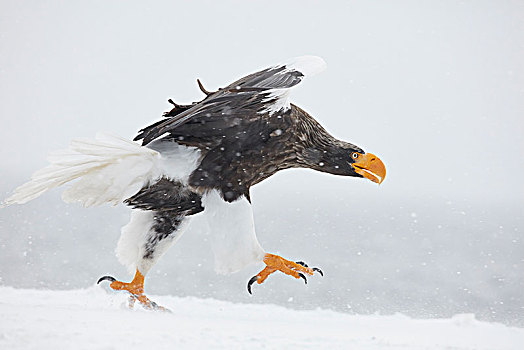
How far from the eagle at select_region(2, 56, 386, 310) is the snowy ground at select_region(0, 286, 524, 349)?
1.56ft

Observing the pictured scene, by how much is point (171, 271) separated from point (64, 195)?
5.17 meters

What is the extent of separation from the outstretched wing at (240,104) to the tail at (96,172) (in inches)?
6.3

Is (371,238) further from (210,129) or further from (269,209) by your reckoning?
(210,129)

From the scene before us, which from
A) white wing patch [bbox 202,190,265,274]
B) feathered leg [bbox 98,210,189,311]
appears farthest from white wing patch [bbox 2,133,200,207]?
feathered leg [bbox 98,210,189,311]

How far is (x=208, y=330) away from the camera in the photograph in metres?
2.39

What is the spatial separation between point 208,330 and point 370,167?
1.41 metres

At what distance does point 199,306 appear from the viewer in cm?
398

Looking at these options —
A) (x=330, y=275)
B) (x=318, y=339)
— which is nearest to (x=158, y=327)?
(x=318, y=339)

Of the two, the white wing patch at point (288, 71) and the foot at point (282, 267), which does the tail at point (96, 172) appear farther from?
the foot at point (282, 267)

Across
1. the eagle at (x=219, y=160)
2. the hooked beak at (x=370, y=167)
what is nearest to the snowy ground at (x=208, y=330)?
the eagle at (x=219, y=160)

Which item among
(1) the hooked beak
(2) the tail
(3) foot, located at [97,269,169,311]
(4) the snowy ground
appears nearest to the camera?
(4) the snowy ground

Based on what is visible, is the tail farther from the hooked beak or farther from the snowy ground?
the hooked beak

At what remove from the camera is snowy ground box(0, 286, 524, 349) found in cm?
208

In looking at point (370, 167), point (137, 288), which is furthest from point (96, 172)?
point (370, 167)
